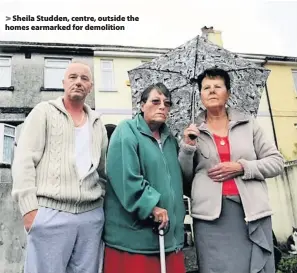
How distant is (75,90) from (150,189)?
378mm

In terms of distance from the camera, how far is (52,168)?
907 millimetres

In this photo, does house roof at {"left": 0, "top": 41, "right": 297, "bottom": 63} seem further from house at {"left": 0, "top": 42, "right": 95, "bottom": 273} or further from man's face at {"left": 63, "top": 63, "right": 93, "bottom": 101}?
man's face at {"left": 63, "top": 63, "right": 93, "bottom": 101}

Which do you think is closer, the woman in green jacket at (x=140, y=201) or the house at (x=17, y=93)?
the woman in green jacket at (x=140, y=201)

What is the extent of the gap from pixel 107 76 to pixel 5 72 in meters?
0.79

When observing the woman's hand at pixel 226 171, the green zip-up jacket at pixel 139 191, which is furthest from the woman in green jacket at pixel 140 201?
the woman's hand at pixel 226 171

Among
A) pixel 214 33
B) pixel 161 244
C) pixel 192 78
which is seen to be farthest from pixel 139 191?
pixel 214 33

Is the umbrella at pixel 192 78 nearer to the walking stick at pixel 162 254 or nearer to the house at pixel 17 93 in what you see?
the walking stick at pixel 162 254

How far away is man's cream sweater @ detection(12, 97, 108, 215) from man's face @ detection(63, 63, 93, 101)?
0.18ft

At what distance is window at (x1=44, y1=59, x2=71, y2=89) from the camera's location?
8.24 ft

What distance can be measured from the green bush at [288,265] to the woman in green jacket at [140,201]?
1722mm

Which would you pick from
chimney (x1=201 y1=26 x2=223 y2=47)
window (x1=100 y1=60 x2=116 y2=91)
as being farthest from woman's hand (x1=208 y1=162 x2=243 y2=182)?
window (x1=100 y1=60 x2=116 y2=91)

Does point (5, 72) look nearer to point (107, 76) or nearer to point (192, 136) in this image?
point (107, 76)

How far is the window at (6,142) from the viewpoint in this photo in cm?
245

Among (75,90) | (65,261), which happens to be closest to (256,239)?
(65,261)
